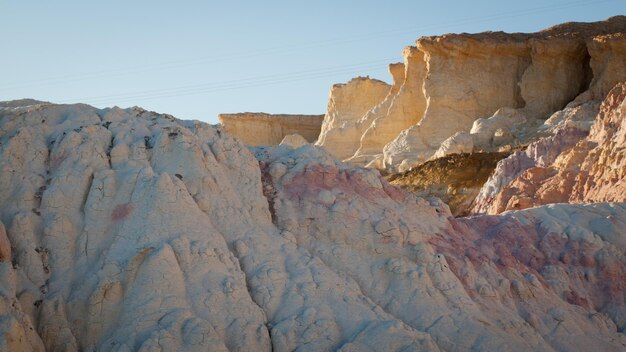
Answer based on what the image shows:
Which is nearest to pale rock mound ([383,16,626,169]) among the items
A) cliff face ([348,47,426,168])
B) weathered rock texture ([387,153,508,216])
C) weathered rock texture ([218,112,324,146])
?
cliff face ([348,47,426,168])

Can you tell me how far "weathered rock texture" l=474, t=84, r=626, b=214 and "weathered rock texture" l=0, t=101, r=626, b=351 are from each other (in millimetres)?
5521

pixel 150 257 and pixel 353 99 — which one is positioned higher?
pixel 150 257

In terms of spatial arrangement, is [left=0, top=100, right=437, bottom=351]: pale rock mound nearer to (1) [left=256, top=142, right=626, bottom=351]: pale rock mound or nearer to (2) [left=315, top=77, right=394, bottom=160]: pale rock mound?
(1) [left=256, top=142, right=626, bottom=351]: pale rock mound

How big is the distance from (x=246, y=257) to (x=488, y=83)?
3732 cm

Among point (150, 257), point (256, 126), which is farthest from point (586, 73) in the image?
point (150, 257)

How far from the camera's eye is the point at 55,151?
11.0 meters

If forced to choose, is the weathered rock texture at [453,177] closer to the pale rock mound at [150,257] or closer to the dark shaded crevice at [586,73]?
the dark shaded crevice at [586,73]

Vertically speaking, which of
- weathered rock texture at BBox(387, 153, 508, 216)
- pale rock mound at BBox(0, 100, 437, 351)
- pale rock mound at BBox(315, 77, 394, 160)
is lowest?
weathered rock texture at BBox(387, 153, 508, 216)

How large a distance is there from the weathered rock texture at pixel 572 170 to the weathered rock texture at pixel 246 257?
18.1 feet

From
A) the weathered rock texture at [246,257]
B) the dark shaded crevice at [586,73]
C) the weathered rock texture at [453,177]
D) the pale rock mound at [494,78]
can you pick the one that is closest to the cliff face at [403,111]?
the pale rock mound at [494,78]

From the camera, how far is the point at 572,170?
20.4 meters

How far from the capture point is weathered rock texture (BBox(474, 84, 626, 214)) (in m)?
18.4

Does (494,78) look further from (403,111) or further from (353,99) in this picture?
(353,99)

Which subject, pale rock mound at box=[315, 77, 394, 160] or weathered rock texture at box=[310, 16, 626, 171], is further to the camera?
pale rock mound at box=[315, 77, 394, 160]
